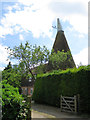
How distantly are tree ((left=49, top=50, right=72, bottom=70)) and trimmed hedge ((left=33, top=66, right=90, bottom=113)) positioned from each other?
4.55 m

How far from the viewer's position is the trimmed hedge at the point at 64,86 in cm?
808

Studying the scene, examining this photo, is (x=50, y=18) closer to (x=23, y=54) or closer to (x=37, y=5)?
(x=37, y=5)

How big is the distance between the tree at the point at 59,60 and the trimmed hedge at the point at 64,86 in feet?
14.9

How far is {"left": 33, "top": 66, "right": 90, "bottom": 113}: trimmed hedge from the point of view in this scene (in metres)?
8.08

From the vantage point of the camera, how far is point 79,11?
3.87 meters

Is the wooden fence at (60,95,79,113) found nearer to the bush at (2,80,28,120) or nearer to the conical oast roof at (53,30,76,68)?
the bush at (2,80,28,120)

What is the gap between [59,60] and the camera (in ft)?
57.0

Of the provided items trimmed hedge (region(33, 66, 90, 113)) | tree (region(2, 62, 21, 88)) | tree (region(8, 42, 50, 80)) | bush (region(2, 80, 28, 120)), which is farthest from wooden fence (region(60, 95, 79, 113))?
tree (region(8, 42, 50, 80))

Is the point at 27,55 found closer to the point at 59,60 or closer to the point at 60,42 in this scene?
the point at 59,60

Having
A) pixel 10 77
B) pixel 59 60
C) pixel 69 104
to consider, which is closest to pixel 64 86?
pixel 69 104

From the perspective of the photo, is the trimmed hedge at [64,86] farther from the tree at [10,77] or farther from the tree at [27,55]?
the tree at [27,55]

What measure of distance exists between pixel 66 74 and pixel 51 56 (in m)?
7.47

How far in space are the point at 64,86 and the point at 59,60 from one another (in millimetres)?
7872

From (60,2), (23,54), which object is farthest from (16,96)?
(23,54)
